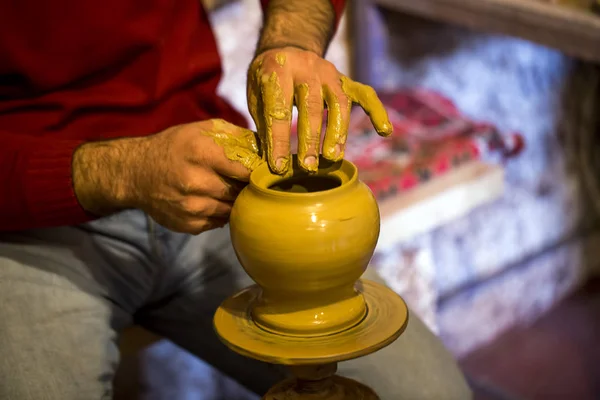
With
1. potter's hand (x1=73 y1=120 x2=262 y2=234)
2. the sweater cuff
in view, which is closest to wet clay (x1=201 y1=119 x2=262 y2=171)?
potter's hand (x1=73 y1=120 x2=262 y2=234)

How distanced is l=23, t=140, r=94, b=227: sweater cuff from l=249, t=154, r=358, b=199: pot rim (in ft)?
0.94

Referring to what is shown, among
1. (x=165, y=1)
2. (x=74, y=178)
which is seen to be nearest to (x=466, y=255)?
(x=165, y=1)

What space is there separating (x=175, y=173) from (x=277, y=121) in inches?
5.7

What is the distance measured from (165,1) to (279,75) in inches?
15.3

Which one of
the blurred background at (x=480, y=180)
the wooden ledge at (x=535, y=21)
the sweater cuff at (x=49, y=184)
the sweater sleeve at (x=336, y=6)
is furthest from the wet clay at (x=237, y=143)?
the wooden ledge at (x=535, y=21)

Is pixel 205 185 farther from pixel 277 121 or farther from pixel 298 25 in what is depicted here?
pixel 298 25

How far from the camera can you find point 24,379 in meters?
1.09

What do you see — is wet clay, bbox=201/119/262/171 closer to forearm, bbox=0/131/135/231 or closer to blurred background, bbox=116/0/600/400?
forearm, bbox=0/131/135/231

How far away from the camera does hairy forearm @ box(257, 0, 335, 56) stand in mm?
1278

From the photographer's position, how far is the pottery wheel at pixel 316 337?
3.09 feet

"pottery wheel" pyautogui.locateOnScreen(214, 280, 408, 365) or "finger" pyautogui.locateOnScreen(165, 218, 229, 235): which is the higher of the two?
"finger" pyautogui.locateOnScreen(165, 218, 229, 235)

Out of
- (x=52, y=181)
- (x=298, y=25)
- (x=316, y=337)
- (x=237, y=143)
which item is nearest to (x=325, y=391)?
(x=316, y=337)

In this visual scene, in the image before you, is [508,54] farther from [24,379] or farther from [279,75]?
[24,379]

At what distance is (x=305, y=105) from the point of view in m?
1.02
